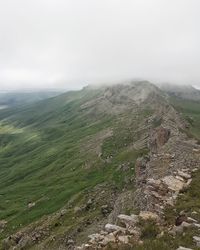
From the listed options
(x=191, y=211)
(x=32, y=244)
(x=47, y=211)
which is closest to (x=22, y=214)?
(x=47, y=211)

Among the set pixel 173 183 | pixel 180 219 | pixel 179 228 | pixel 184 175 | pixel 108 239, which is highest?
pixel 179 228

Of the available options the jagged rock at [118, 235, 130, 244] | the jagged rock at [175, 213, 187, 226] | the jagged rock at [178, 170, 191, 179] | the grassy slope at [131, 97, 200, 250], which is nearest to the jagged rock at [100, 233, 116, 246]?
the jagged rock at [118, 235, 130, 244]

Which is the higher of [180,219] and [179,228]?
[179,228]

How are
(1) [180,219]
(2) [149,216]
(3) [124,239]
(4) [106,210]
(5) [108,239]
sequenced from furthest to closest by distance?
(4) [106,210], (2) [149,216], (1) [180,219], (5) [108,239], (3) [124,239]

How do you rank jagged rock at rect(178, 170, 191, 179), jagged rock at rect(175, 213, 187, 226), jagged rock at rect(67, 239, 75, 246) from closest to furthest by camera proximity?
jagged rock at rect(175, 213, 187, 226) < jagged rock at rect(178, 170, 191, 179) < jagged rock at rect(67, 239, 75, 246)

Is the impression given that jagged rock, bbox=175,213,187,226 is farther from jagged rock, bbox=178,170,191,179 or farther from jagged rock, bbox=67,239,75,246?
jagged rock, bbox=67,239,75,246

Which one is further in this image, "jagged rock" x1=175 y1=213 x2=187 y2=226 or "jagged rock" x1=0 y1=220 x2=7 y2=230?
"jagged rock" x1=0 y1=220 x2=7 y2=230

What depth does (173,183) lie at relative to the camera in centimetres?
5612

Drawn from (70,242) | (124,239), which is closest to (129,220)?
(124,239)

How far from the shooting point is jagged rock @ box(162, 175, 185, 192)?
54.7 meters

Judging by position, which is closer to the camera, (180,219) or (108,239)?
(108,239)

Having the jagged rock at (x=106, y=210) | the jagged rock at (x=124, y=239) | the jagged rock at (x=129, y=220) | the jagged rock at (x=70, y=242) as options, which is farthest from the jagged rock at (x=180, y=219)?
the jagged rock at (x=106, y=210)

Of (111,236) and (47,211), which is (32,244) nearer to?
(111,236)

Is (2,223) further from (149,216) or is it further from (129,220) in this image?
(149,216)
